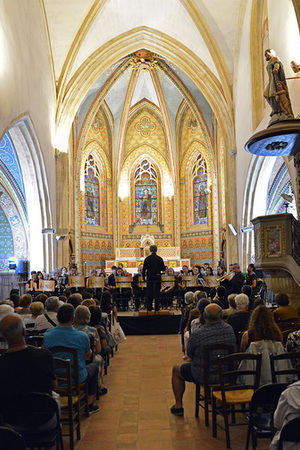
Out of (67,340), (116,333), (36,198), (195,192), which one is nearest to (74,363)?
(67,340)

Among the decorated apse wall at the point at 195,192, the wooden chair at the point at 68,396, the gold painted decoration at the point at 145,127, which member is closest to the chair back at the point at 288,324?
the wooden chair at the point at 68,396

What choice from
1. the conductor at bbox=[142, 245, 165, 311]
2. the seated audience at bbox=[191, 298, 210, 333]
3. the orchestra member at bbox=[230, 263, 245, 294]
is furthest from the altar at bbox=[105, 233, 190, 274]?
the seated audience at bbox=[191, 298, 210, 333]

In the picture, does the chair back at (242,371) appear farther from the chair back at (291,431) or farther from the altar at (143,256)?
the altar at (143,256)

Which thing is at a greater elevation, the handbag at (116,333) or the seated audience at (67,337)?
the seated audience at (67,337)

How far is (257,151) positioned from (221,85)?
8994 mm

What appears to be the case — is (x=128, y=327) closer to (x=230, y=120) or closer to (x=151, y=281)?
(x=151, y=281)

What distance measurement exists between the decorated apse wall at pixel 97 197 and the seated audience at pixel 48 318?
16.3 metres

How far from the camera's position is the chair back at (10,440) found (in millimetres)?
2113

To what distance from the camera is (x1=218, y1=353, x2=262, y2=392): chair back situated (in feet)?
12.0

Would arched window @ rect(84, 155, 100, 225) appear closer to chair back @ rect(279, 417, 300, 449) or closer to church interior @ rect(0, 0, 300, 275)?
church interior @ rect(0, 0, 300, 275)

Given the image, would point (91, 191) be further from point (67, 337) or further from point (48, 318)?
point (67, 337)

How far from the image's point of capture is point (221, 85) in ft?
54.9

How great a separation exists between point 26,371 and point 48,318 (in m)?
2.12

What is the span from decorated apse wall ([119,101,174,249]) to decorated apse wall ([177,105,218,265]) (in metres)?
1.03
